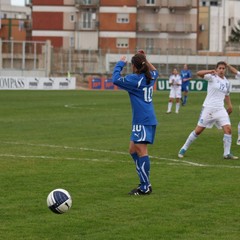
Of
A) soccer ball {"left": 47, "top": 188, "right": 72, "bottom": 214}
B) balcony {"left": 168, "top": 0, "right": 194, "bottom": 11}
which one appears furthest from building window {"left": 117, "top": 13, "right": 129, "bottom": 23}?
soccer ball {"left": 47, "top": 188, "right": 72, "bottom": 214}

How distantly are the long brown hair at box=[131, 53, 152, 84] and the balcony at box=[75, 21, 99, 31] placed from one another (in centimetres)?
9002

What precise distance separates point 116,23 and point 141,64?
296 feet

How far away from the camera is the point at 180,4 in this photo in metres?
104

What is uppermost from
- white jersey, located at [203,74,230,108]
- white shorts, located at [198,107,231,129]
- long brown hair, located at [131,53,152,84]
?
long brown hair, located at [131,53,152,84]

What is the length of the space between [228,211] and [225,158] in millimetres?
7067

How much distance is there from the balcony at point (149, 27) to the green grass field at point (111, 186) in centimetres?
7632

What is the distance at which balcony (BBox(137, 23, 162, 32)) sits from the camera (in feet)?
340

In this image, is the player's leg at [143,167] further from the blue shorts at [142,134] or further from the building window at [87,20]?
the building window at [87,20]

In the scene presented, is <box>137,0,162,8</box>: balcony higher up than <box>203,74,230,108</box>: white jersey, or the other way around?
<box>137,0,162,8</box>: balcony

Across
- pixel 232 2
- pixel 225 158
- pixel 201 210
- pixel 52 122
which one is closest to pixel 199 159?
pixel 225 158

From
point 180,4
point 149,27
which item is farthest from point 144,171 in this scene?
point 180,4

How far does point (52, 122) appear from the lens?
31875 mm

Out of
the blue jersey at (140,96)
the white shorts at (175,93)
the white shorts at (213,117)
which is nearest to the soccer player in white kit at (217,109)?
the white shorts at (213,117)

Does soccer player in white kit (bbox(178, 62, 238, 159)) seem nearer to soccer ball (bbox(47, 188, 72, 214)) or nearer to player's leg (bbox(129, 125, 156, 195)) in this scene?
player's leg (bbox(129, 125, 156, 195))
